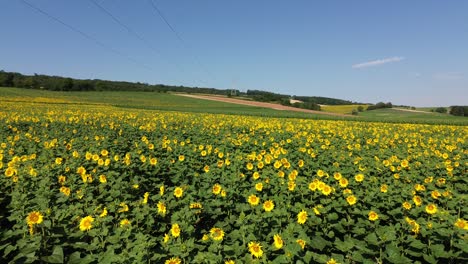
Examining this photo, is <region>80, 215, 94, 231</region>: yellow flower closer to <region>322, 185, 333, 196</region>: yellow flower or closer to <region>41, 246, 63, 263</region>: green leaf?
<region>41, 246, 63, 263</region>: green leaf

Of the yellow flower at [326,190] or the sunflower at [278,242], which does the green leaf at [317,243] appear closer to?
the sunflower at [278,242]

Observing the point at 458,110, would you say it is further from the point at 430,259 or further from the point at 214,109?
the point at 430,259

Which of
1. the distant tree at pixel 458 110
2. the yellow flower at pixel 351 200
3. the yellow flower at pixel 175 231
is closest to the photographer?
the yellow flower at pixel 175 231

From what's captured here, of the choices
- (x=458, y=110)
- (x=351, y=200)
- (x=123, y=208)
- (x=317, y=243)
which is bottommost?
(x=123, y=208)

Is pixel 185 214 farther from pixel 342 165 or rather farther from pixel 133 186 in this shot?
pixel 342 165

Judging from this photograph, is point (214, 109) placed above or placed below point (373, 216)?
below

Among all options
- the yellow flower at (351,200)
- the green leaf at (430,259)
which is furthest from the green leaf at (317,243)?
the yellow flower at (351,200)

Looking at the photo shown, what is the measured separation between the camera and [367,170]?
5.87 meters

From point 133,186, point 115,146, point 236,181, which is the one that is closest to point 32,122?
point 115,146

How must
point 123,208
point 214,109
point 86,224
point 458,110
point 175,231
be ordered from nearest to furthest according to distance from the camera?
point 175,231 < point 86,224 < point 123,208 < point 458,110 < point 214,109

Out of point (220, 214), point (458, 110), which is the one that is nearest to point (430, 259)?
point (220, 214)

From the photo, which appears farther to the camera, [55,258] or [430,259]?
[430,259]

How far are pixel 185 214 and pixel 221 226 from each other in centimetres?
48

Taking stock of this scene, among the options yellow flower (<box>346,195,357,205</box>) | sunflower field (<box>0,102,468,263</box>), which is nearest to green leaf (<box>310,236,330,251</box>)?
sunflower field (<box>0,102,468,263</box>)
